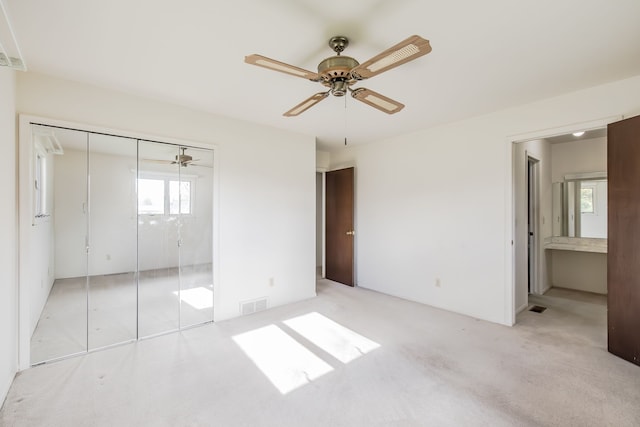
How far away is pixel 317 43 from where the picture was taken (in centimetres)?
197

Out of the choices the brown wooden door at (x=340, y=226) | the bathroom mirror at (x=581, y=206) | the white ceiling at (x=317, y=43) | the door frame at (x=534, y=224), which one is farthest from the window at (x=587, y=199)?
the brown wooden door at (x=340, y=226)

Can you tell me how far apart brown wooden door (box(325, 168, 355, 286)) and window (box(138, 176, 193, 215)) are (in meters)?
2.54

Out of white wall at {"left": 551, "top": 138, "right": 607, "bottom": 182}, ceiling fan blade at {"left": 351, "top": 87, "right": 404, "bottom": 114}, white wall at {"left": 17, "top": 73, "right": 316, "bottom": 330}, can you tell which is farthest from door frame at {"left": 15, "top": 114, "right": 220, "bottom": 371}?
white wall at {"left": 551, "top": 138, "right": 607, "bottom": 182}

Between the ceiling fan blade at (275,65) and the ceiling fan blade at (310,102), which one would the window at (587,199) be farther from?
the ceiling fan blade at (275,65)

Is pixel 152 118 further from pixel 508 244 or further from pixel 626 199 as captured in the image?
pixel 626 199

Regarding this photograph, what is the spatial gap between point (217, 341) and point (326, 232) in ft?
9.76

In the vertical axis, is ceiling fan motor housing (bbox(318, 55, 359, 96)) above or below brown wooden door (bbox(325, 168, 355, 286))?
above

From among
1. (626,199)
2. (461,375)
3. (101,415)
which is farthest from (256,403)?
(626,199)

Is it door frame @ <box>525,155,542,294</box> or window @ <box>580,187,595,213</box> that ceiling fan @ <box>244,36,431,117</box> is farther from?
window @ <box>580,187,595,213</box>

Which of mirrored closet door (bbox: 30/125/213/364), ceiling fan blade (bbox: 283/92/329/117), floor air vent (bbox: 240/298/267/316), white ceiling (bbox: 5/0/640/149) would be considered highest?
white ceiling (bbox: 5/0/640/149)

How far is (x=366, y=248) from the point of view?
15.8 ft

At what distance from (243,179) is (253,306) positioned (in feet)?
5.24

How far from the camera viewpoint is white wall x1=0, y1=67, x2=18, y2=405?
6.39 ft

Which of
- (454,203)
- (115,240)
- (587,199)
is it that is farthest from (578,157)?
(115,240)
